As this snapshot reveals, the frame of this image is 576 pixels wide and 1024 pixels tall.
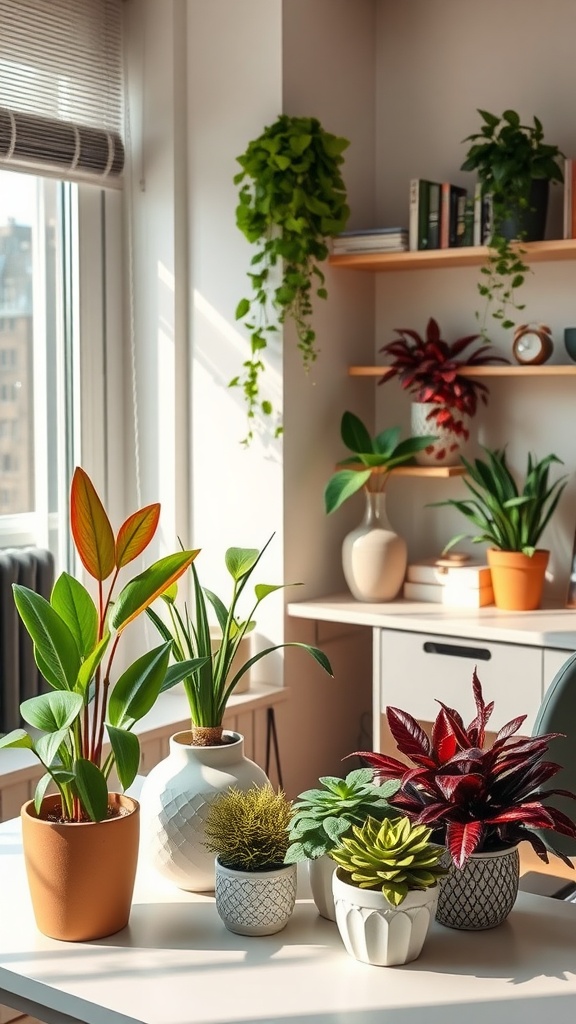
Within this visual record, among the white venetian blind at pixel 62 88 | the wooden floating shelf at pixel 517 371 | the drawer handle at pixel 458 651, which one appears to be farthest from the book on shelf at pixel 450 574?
the white venetian blind at pixel 62 88

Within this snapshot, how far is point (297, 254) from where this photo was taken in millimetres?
3152

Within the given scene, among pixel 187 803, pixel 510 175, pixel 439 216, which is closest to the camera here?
pixel 187 803

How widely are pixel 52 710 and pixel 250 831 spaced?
0.98 ft

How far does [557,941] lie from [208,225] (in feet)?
7.66

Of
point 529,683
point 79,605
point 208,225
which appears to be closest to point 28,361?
point 208,225

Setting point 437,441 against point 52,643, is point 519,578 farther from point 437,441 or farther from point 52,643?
point 52,643

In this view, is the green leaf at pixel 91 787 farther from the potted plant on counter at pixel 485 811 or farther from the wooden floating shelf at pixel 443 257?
the wooden floating shelf at pixel 443 257

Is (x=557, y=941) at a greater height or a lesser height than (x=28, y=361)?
lesser

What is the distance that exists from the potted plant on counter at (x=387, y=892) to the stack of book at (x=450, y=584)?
1.85 metres

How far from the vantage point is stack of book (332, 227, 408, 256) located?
3283mm

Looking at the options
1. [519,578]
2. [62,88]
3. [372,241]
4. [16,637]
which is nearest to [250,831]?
[16,637]

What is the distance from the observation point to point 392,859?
1.40m

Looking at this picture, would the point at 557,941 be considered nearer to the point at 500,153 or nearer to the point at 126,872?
the point at 126,872

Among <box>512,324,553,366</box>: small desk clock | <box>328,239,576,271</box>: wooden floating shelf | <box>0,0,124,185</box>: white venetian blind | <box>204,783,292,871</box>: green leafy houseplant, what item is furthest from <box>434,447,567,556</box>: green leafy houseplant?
<box>204,783,292,871</box>: green leafy houseplant
